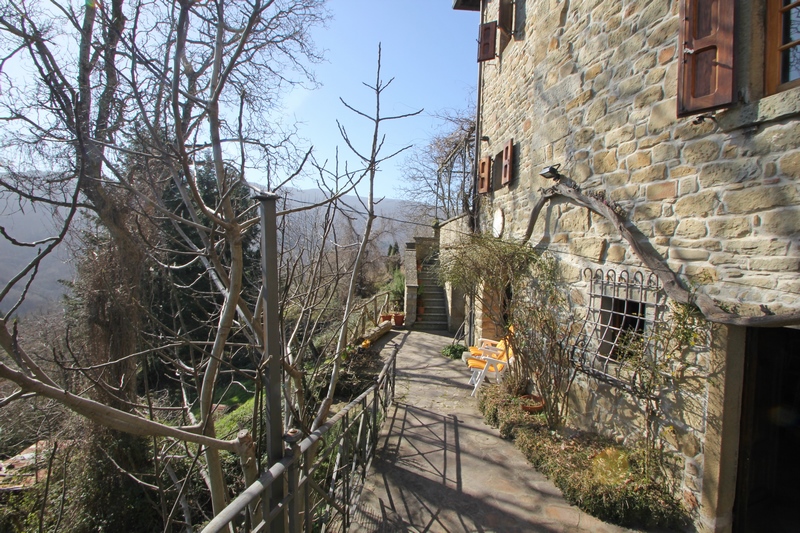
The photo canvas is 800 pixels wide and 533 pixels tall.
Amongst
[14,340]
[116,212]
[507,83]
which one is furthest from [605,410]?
[116,212]

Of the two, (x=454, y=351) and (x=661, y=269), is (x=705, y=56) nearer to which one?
(x=661, y=269)

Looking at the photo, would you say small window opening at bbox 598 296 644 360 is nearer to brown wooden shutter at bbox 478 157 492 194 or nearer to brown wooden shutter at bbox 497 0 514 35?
brown wooden shutter at bbox 478 157 492 194

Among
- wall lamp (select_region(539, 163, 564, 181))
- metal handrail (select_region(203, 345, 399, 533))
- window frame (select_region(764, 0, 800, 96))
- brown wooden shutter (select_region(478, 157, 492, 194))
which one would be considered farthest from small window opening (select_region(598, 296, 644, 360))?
brown wooden shutter (select_region(478, 157, 492, 194))

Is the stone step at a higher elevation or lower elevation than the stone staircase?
lower

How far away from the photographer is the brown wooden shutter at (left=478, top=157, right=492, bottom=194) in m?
7.71

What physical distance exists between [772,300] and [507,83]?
5578mm

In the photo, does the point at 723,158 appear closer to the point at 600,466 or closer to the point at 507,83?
the point at 600,466

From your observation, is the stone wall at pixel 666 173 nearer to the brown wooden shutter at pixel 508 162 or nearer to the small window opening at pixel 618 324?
the small window opening at pixel 618 324

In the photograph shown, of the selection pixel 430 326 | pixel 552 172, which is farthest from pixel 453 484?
pixel 430 326

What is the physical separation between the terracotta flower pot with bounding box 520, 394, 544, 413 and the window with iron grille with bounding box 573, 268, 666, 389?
925 millimetres

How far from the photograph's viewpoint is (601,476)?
3.48 meters

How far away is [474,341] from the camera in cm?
857

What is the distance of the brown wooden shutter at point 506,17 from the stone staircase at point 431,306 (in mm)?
6087

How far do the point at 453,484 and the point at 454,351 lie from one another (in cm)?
514
